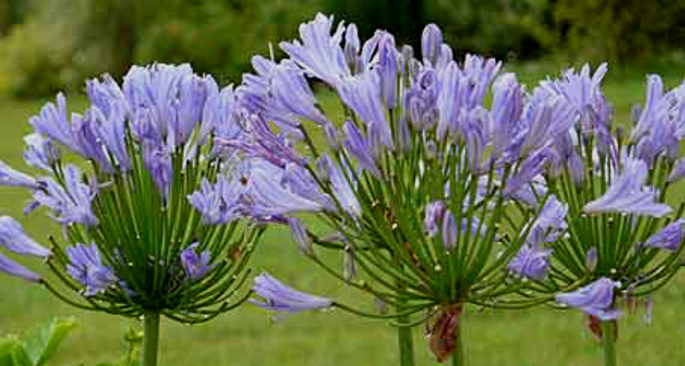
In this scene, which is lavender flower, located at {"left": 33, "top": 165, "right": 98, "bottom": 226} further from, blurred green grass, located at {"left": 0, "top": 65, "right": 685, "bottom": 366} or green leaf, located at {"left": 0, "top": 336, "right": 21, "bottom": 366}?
blurred green grass, located at {"left": 0, "top": 65, "right": 685, "bottom": 366}

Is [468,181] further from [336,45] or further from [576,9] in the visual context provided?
[576,9]

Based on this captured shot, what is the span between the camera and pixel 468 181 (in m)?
1.19

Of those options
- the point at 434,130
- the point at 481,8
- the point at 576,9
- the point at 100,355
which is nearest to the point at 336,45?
the point at 434,130

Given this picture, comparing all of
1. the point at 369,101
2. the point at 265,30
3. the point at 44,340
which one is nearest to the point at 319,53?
the point at 369,101

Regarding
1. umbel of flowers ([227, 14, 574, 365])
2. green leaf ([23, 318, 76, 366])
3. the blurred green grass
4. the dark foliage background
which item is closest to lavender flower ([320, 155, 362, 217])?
umbel of flowers ([227, 14, 574, 365])

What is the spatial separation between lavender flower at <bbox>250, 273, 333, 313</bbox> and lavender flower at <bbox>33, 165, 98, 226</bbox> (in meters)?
0.17

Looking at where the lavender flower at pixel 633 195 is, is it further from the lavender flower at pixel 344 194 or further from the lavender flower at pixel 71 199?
the lavender flower at pixel 71 199

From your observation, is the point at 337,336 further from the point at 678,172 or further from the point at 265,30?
the point at 265,30

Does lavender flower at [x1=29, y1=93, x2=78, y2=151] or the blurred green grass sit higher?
the blurred green grass

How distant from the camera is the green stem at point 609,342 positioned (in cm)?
123

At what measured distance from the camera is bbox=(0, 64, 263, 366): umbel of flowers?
47.4 inches

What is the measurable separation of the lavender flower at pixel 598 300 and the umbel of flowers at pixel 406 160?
5 cm

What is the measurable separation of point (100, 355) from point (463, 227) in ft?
12.6

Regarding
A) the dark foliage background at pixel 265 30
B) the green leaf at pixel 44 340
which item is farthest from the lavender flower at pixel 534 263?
the dark foliage background at pixel 265 30
